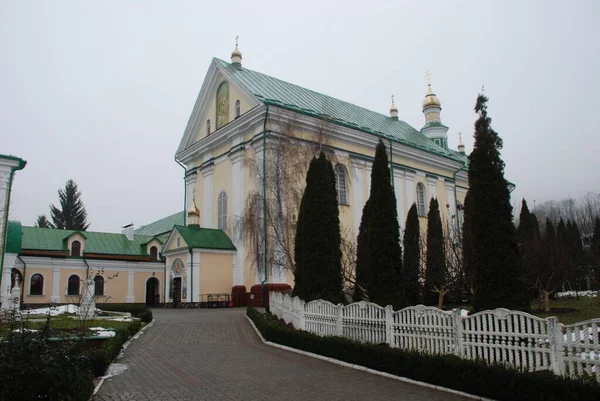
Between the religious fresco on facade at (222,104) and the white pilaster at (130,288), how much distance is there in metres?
12.9

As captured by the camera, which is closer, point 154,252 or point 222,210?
point 222,210

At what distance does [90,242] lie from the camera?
120ft

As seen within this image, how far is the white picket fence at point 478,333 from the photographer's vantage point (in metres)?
7.09

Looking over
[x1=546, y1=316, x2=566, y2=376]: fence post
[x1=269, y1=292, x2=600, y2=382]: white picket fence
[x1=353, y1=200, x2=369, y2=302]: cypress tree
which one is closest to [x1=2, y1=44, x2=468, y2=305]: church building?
[x1=353, y1=200, x2=369, y2=302]: cypress tree

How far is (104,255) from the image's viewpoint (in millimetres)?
36031

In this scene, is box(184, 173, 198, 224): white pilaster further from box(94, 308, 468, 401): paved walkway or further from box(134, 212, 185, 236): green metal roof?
box(94, 308, 468, 401): paved walkway

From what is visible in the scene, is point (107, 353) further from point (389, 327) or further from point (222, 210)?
point (222, 210)

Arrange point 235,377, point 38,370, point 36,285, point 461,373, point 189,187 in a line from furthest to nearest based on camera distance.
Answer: point 189,187
point 36,285
point 235,377
point 461,373
point 38,370

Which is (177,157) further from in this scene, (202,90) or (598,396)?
(598,396)

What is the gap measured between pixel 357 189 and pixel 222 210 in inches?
390

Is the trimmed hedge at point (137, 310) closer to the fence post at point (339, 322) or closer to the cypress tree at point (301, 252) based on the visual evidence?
the cypress tree at point (301, 252)

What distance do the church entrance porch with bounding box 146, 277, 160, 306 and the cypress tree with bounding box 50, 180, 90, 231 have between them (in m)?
31.7

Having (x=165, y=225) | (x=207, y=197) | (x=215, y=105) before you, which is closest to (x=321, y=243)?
(x=207, y=197)

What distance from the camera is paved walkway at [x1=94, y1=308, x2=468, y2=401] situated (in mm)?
8203
